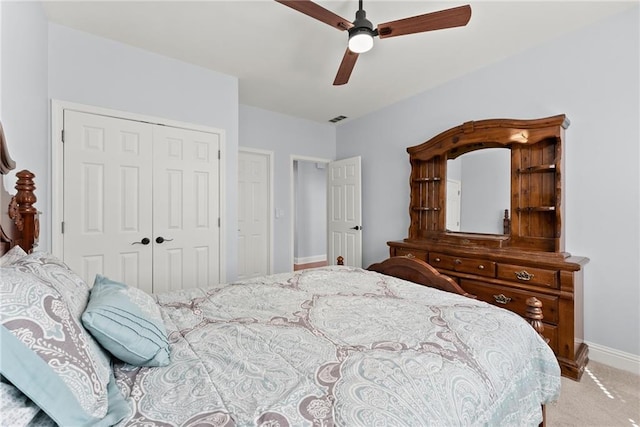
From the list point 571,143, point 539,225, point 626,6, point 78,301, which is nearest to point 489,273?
point 539,225

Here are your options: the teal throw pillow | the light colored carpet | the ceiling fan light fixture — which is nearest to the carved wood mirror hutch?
the light colored carpet

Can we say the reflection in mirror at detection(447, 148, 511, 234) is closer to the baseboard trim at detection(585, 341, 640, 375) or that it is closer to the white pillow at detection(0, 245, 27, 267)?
the baseboard trim at detection(585, 341, 640, 375)

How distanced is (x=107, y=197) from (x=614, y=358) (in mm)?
4424

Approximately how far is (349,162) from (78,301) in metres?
3.91

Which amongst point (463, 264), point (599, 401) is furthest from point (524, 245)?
point (599, 401)

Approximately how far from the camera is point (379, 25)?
1.92 meters

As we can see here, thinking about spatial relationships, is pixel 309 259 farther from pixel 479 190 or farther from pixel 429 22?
pixel 429 22

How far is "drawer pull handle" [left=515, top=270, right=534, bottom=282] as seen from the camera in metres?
2.40

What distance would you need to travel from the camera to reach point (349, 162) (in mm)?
4543

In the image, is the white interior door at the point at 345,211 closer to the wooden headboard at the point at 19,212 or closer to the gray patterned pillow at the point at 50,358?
the wooden headboard at the point at 19,212

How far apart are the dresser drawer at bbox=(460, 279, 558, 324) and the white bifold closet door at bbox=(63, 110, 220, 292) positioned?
261 centimetres

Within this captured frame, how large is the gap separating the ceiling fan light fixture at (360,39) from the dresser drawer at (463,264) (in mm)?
2051

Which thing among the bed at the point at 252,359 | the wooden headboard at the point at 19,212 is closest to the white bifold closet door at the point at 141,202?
the wooden headboard at the point at 19,212

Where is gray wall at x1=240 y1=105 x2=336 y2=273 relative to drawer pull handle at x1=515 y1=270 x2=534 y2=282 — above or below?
above
